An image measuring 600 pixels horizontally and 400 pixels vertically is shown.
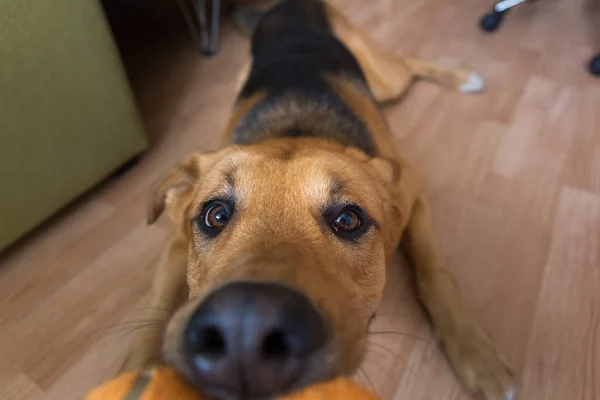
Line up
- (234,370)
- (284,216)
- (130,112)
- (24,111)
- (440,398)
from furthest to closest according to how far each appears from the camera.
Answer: (130,112)
(24,111)
(440,398)
(284,216)
(234,370)

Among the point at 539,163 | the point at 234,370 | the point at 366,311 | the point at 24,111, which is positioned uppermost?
the point at 234,370

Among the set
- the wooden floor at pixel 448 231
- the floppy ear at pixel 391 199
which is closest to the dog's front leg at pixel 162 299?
the wooden floor at pixel 448 231

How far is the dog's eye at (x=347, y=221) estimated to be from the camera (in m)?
1.60

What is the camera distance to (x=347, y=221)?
162 centimetres

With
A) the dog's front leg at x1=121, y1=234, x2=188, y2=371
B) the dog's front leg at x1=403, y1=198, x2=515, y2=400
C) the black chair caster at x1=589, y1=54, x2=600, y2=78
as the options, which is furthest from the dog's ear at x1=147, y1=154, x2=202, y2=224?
the black chair caster at x1=589, y1=54, x2=600, y2=78

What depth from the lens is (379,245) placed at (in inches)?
66.1

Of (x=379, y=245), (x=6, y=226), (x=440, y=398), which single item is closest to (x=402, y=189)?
(x=379, y=245)

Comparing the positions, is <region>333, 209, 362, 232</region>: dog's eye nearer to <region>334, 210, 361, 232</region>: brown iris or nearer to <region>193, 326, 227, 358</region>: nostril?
<region>334, 210, 361, 232</region>: brown iris

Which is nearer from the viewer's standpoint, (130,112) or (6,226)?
(6,226)

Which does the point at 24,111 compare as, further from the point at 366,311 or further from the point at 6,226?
the point at 366,311

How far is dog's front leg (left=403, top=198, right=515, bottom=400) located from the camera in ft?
6.25

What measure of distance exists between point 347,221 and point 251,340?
774 mm

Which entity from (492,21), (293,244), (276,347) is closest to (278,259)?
(293,244)

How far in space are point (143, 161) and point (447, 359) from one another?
2256 mm
